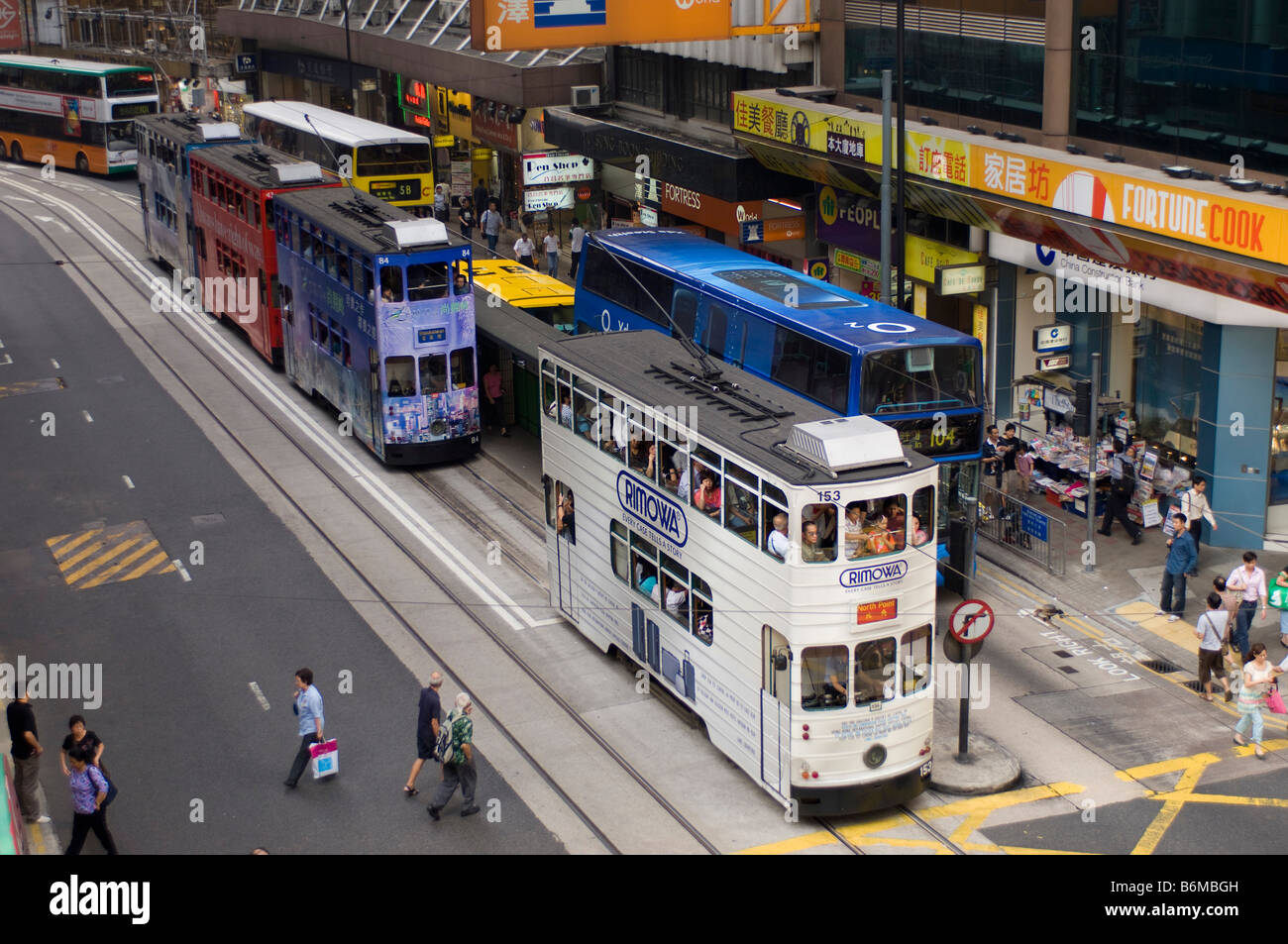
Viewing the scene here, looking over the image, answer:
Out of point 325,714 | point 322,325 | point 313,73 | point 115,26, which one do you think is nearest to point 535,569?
point 325,714

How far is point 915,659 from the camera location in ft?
59.6

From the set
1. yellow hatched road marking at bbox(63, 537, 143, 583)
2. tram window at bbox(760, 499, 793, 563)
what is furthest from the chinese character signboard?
tram window at bbox(760, 499, 793, 563)

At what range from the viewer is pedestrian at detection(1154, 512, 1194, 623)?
77.7 feet

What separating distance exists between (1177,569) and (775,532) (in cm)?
891

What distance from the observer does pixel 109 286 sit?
161 feet

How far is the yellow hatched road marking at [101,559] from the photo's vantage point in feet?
88.1

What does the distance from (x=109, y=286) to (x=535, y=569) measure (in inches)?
1075

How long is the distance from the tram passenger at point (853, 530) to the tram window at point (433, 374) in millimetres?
15040

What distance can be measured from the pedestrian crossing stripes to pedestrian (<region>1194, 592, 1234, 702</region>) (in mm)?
16237

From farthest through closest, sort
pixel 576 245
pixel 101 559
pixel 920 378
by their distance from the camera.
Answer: pixel 576 245 → pixel 101 559 → pixel 920 378

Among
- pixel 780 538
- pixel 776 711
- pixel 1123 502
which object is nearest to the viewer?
pixel 780 538

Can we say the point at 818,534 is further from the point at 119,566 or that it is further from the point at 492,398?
the point at 492,398

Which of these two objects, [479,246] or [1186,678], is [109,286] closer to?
[479,246]

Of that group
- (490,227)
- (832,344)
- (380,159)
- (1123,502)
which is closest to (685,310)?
(832,344)
